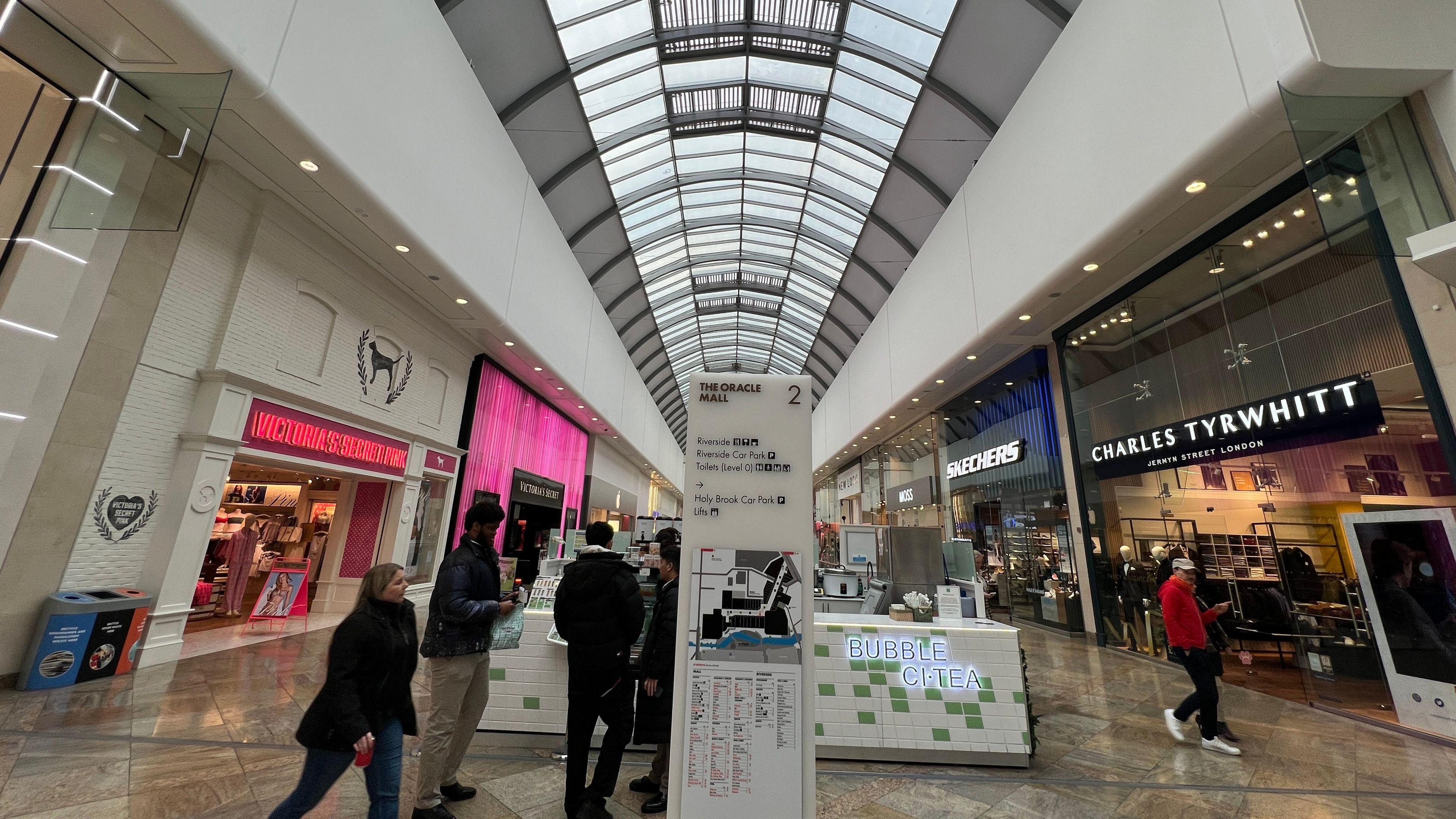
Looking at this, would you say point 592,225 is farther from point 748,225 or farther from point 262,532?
point 262,532

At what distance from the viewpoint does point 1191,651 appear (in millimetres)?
4117

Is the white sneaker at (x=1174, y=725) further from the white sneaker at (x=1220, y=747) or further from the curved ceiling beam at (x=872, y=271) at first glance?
the curved ceiling beam at (x=872, y=271)

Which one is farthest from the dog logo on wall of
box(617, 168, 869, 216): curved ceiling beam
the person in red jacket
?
the person in red jacket

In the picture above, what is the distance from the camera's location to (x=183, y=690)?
4363 millimetres

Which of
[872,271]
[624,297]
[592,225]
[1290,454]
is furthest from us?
[624,297]

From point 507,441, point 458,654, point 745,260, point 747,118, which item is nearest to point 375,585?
point 458,654

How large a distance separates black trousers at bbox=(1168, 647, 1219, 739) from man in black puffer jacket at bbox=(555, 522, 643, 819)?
422 cm

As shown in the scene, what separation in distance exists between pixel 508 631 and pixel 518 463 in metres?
9.83

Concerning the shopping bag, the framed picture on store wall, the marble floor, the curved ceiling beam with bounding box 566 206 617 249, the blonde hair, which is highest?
the curved ceiling beam with bounding box 566 206 617 249

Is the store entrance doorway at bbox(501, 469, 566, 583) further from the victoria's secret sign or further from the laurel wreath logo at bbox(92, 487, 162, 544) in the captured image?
the laurel wreath logo at bbox(92, 487, 162, 544)

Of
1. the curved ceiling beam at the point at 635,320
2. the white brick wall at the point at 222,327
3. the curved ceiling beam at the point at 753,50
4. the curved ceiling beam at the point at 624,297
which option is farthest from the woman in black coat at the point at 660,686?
the curved ceiling beam at the point at 635,320

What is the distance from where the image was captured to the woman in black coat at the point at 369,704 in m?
2.01

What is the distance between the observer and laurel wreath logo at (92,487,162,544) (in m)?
4.66

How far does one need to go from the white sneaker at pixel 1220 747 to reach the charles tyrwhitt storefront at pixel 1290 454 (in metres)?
1.81
